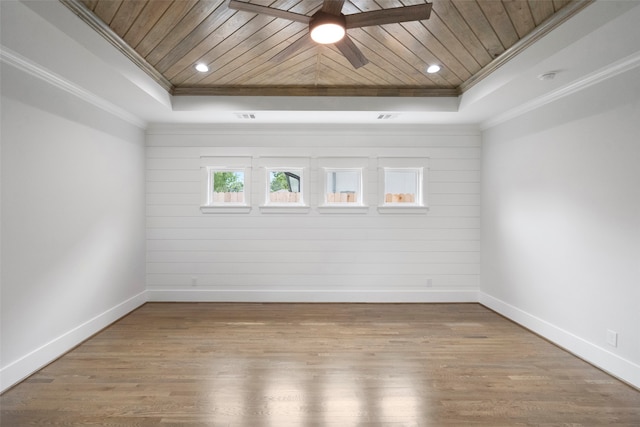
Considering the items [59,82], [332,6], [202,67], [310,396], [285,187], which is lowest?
[310,396]

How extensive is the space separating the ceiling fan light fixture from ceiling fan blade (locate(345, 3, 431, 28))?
0.06 m

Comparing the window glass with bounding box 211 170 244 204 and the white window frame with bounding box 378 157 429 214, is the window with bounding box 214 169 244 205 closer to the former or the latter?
the window glass with bounding box 211 170 244 204

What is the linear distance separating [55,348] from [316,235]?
123 inches

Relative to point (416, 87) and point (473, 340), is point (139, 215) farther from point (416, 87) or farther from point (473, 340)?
point (473, 340)

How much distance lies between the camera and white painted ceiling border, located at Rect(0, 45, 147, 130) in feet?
7.83

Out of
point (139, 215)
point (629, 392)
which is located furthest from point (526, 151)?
point (139, 215)

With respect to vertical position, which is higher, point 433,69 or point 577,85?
point 433,69

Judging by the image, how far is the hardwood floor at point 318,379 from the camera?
6.88ft

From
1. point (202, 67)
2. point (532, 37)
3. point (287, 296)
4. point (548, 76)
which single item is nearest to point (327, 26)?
point (532, 37)

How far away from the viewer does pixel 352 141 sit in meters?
4.62

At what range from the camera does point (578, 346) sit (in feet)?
9.74

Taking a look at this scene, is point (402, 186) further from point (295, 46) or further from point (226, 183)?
point (295, 46)

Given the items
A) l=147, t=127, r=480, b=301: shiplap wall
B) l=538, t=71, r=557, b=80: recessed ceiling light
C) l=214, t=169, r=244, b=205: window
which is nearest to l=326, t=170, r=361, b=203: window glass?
l=147, t=127, r=480, b=301: shiplap wall

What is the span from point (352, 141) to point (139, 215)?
10.7 ft
